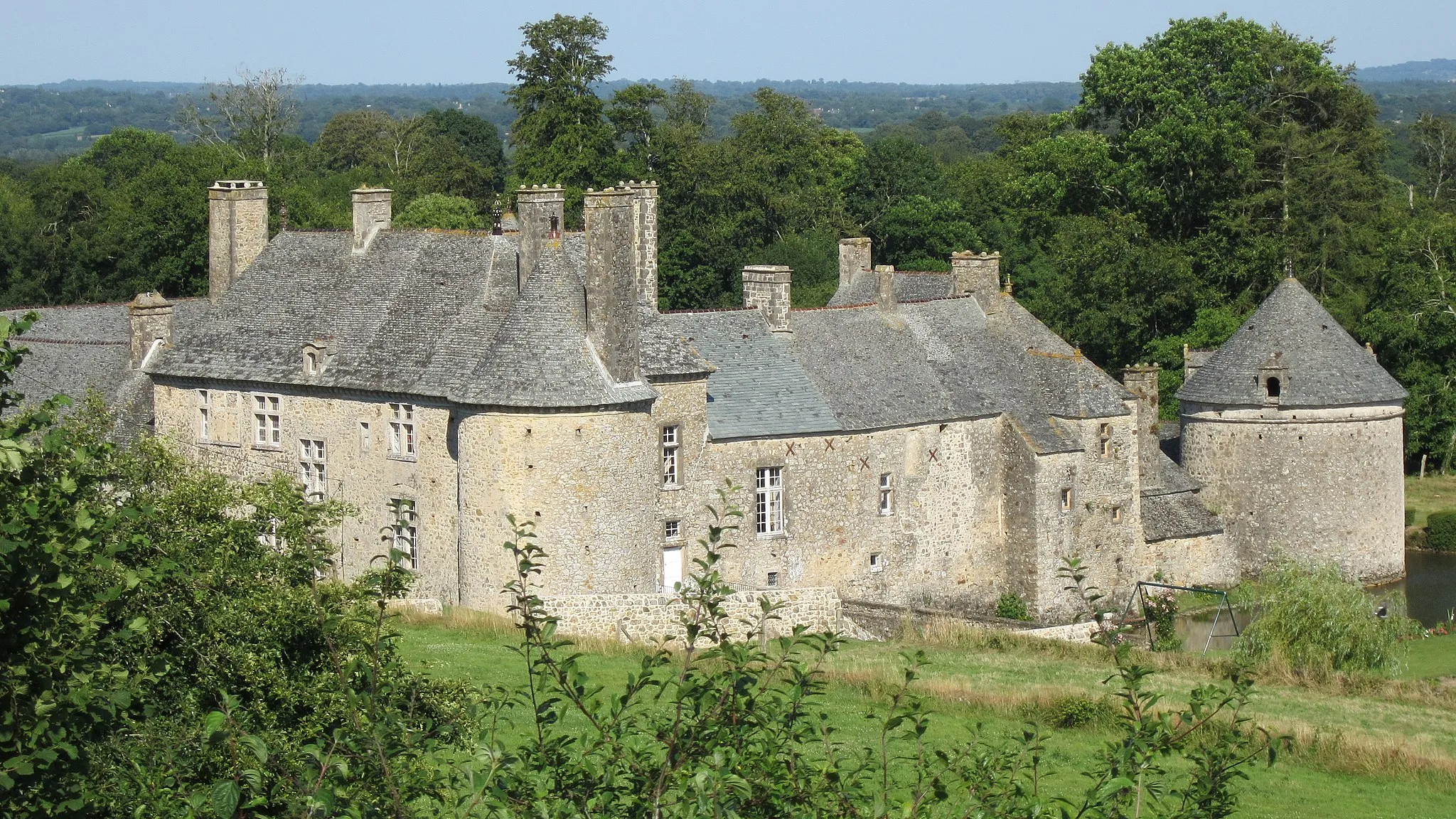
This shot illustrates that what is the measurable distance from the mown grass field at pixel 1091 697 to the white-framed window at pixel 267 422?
9.39 meters

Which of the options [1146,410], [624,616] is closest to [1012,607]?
[1146,410]

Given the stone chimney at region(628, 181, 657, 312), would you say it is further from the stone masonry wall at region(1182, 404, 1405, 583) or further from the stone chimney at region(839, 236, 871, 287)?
the stone masonry wall at region(1182, 404, 1405, 583)

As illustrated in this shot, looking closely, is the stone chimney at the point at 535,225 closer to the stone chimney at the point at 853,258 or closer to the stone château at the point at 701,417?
the stone château at the point at 701,417

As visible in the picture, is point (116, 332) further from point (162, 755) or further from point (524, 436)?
point (162, 755)

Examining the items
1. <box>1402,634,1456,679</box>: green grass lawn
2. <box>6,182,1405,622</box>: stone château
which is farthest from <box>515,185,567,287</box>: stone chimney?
<box>1402,634,1456,679</box>: green grass lawn

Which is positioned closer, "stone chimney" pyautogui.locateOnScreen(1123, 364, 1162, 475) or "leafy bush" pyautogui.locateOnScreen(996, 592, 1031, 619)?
"leafy bush" pyautogui.locateOnScreen(996, 592, 1031, 619)

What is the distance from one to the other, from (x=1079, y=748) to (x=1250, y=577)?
23611mm

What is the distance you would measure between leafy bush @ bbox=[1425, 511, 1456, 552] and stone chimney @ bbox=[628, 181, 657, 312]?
2380 centimetres

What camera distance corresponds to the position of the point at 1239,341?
4959 cm

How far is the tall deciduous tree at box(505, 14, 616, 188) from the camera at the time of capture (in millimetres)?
77875

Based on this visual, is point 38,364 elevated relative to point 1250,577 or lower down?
elevated

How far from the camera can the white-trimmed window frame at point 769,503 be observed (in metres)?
40.0

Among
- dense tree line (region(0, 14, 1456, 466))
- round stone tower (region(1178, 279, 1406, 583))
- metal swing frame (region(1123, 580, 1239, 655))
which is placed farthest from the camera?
dense tree line (region(0, 14, 1456, 466))

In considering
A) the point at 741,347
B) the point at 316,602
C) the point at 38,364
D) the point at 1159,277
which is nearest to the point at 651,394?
the point at 741,347
